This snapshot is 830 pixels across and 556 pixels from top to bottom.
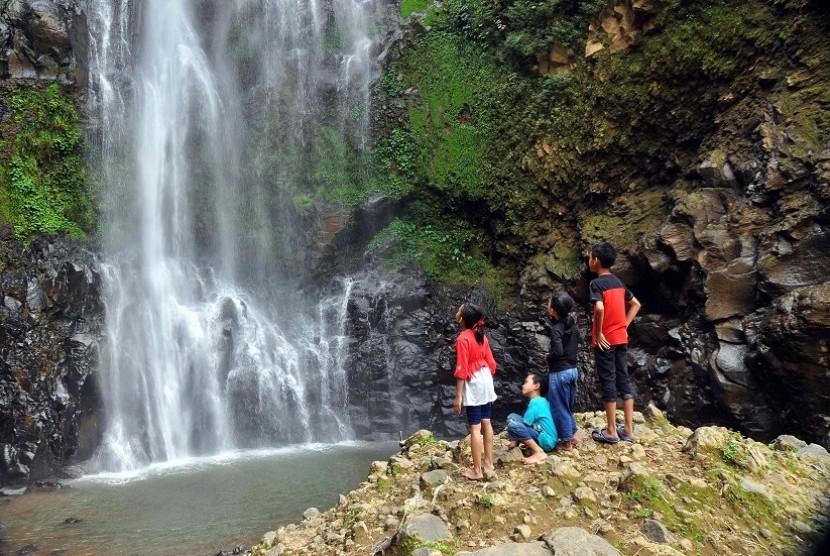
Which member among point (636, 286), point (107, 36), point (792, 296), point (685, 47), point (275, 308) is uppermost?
point (107, 36)

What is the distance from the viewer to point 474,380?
417 centimetres

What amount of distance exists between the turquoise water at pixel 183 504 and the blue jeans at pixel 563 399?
4.57 metres

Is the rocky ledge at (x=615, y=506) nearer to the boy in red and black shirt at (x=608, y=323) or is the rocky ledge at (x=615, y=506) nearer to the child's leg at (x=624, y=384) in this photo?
the child's leg at (x=624, y=384)

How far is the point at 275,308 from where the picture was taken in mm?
13898

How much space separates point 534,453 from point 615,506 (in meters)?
0.89

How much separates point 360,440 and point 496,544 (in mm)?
9166

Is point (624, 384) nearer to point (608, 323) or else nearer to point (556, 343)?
point (608, 323)

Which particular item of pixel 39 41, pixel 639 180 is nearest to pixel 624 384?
pixel 639 180

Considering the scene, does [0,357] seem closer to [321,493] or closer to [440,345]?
[321,493]

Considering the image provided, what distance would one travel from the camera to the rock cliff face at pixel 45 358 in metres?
10.1

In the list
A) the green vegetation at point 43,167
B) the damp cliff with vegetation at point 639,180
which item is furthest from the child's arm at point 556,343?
the green vegetation at point 43,167

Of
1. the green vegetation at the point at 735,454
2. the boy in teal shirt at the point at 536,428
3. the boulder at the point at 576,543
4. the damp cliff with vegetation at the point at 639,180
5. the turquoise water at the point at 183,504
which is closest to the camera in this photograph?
the boulder at the point at 576,543

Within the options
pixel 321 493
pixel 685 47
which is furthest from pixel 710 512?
pixel 685 47

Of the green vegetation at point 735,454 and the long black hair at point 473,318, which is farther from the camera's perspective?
the long black hair at point 473,318
